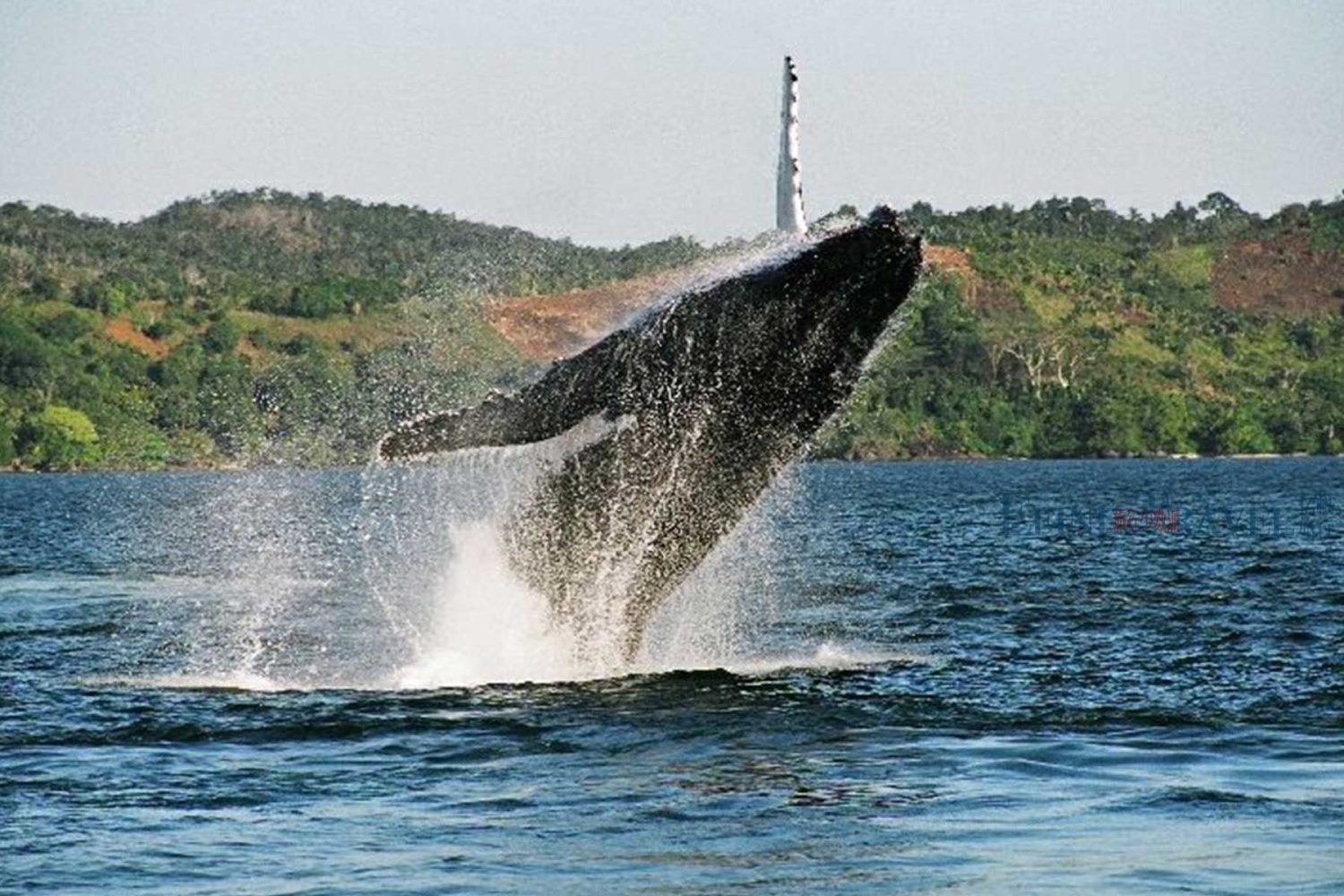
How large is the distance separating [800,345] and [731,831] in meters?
5.16

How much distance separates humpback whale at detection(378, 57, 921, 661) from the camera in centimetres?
1827

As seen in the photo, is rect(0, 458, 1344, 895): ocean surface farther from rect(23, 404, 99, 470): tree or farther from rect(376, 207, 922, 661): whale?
rect(23, 404, 99, 470): tree

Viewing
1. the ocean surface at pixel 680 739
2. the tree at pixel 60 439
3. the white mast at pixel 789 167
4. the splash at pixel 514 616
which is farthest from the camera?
the tree at pixel 60 439

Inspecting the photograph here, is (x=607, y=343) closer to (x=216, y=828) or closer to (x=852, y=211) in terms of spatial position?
(x=852, y=211)

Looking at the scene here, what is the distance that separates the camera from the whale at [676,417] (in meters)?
18.4

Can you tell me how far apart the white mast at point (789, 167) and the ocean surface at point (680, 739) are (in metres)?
4.01

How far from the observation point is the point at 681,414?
1966cm

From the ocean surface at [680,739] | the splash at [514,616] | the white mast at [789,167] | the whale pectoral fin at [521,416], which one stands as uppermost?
the white mast at [789,167]

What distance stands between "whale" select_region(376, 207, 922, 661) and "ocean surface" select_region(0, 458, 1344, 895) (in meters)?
0.67

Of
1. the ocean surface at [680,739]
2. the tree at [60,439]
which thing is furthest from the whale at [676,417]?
the tree at [60,439]

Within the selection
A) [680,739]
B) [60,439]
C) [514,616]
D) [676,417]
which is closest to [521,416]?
[676,417]

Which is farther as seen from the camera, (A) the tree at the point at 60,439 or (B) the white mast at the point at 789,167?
(A) the tree at the point at 60,439

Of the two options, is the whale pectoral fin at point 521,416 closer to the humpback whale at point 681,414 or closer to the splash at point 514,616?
the humpback whale at point 681,414

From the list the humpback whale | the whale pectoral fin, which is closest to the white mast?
the humpback whale
